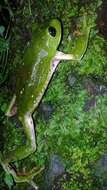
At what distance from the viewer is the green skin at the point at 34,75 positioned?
260 cm

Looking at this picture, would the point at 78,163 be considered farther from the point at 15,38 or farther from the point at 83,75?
the point at 15,38

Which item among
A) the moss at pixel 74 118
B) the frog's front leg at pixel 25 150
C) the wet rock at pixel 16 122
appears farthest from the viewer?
the wet rock at pixel 16 122

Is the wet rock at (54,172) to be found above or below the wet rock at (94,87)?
below

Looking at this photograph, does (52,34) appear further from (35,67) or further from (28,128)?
(28,128)

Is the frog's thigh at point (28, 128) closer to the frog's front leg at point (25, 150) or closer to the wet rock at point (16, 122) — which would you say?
the frog's front leg at point (25, 150)

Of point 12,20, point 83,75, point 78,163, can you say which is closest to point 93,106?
point 83,75

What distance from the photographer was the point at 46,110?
2674 mm

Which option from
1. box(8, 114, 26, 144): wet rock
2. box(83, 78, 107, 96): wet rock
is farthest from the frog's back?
box(83, 78, 107, 96): wet rock

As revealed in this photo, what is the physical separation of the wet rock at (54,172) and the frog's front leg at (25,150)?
99 mm

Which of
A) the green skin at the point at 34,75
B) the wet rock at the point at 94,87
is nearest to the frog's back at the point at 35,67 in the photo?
the green skin at the point at 34,75

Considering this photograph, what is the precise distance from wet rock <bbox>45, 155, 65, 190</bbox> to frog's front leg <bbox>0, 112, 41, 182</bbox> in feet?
0.32

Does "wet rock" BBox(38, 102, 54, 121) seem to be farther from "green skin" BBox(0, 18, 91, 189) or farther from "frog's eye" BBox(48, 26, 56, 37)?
"frog's eye" BBox(48, 26, 56, 37)

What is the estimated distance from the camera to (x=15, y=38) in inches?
115

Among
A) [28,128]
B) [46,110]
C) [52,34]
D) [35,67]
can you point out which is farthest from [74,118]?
[52,34]
